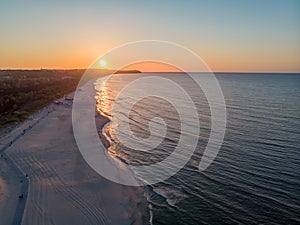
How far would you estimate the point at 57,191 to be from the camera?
16.9 metres

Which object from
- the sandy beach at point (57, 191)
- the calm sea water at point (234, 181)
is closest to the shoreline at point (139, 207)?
the sandy beach at point (57, 191)

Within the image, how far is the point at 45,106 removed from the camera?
174 feet

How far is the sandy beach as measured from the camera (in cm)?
1423

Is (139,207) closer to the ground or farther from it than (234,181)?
closer to the ground

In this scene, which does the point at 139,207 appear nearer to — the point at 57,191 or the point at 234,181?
the point at 57,191

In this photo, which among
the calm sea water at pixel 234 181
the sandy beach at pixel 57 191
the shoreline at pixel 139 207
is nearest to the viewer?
the sandy beach at pixel 57 191

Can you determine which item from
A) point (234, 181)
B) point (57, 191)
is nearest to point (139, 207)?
point (57, 191)

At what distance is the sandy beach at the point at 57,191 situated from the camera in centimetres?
Answer: 1423

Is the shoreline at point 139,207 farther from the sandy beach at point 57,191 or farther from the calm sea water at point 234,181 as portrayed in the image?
the calm sea water at point 234,181

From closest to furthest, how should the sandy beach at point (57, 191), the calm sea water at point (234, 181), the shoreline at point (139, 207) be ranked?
the sandy beach at point (57, 191) < the shoreline at point (139, 207) < the calm sea water at point (234, 181)

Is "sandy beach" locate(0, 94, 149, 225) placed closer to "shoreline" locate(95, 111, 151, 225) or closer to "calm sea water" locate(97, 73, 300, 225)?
"shoreline" locate(95, 111, 151, 225)

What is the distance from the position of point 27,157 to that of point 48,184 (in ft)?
21.3

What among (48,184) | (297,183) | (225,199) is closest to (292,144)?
(297,183)

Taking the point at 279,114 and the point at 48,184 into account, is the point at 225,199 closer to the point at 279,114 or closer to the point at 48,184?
the point at 48,184
